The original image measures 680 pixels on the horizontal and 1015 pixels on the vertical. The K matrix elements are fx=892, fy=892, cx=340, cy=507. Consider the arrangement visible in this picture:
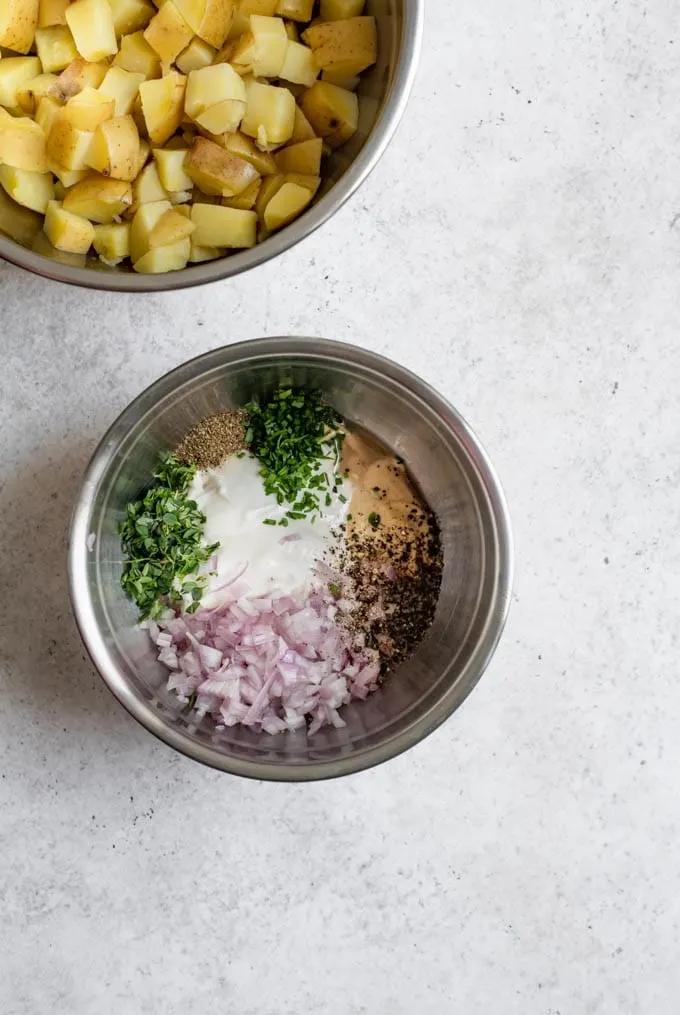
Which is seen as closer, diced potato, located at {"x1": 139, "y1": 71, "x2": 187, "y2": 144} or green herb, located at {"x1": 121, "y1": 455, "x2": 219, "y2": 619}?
diced potato, located at {"x1": 139, "y1": 71, "x2": 187, "y2": 144}

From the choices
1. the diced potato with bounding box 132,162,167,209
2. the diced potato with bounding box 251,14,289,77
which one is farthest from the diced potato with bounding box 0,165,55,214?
the diced potato with bounding box 251,14,289,77

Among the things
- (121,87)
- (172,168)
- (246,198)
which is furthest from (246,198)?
(121,87)

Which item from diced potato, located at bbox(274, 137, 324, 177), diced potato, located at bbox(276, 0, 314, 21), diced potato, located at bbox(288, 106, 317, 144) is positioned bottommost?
diced potato, located at bbox(274, 137, 324, 177)

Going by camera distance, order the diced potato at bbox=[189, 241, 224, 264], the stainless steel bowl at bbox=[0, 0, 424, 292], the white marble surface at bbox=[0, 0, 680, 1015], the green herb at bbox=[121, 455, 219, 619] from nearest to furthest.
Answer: the stainless steel bowl at bbox=[0, 0, 424, 292] < the diced potato at bbox=[189, 241, 224, 264] < the green herb at bbox=[121, 455, 219, 619] < the white marble surface at bbox=[0, 0, 680, 1015]

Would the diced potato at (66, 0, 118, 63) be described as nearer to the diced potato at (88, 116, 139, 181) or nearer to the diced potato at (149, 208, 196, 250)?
the diced potato at (88, 116, 139, 181)

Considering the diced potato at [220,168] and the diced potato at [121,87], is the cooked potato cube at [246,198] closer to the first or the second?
the diced potato at [220,168]

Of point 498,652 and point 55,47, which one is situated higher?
point 55,47

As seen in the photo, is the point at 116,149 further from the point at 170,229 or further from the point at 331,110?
the point at 331,110
